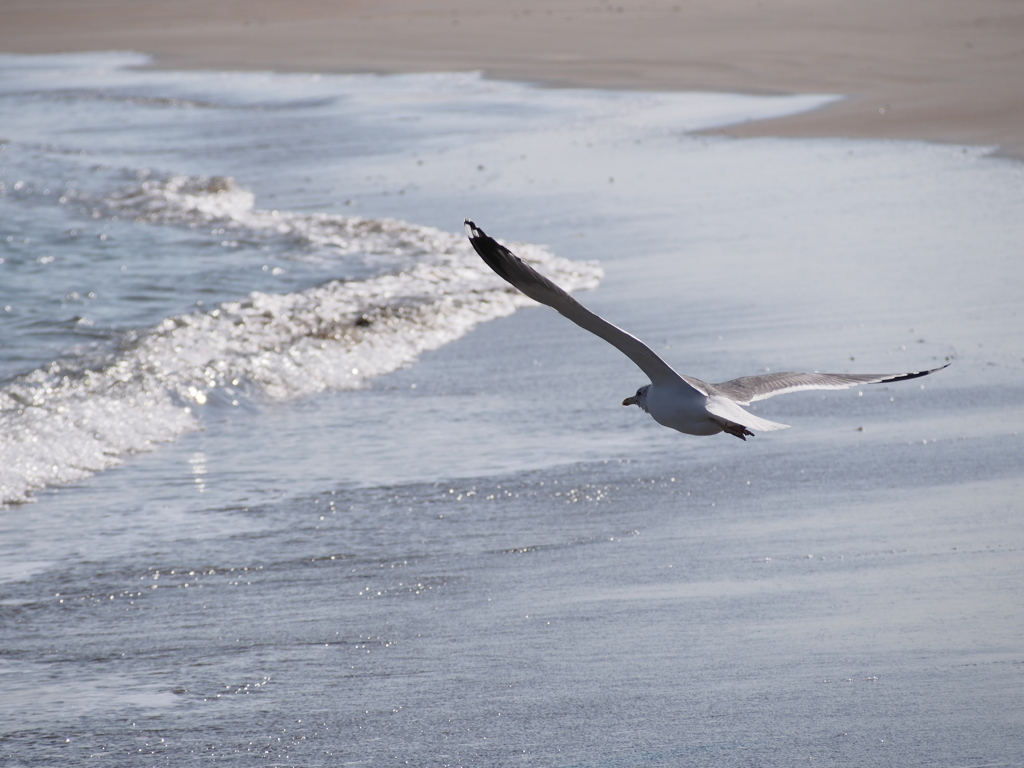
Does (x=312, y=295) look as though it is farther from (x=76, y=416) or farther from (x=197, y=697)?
(x=197, y=697)

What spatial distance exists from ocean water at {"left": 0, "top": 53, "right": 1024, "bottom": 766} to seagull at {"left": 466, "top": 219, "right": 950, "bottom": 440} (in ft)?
2.28

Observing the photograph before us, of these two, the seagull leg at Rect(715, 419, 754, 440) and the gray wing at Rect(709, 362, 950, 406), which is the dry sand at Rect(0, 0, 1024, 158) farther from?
the seagull leg at Rect(715, 419, 754, 440)

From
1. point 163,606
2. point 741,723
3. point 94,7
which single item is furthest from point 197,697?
point 94,7

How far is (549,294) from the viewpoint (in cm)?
445

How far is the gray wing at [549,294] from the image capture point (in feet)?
14.4

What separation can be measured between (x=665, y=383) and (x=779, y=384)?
2.09ft

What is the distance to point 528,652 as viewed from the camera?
4.66 meters

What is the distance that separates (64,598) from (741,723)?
274cm

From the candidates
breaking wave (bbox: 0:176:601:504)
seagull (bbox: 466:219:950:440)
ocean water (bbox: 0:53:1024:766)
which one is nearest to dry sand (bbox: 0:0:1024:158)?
ocean water (bbox: 0:53:1024:766)

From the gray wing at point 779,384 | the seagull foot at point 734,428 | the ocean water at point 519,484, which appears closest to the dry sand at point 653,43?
the ocean water at point 519,484

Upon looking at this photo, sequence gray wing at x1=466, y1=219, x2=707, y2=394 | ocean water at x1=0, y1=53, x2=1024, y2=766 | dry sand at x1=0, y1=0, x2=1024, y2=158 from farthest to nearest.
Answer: dry sand at x1=0, y1=0, x2=1024, y2=158
gray wing at x1=466, y1=219, x2=707, y2=394
ocean water at x1=0, y1=53, x2=1024, y2=766

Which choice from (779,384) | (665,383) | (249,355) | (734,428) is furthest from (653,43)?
(734,428)

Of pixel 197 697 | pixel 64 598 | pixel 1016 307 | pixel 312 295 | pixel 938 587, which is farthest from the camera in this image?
pixel 312 295

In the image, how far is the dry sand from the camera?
16.2m
